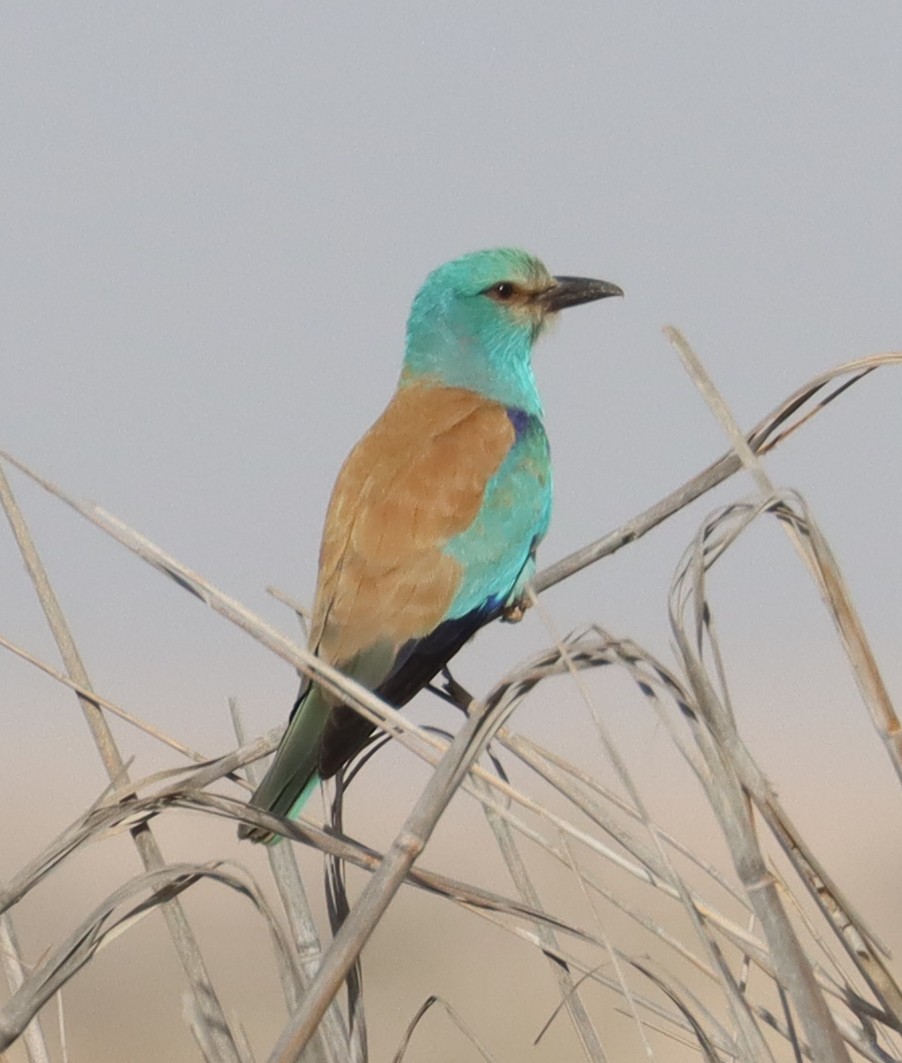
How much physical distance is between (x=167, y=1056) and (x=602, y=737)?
18.6 feet

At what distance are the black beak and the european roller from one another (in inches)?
15.0

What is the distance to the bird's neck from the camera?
4297 millimetres

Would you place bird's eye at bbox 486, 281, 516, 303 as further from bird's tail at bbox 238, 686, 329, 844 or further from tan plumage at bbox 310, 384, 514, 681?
bird's tail at bbox 238, 686, 329, 844

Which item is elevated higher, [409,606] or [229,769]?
[409,606]

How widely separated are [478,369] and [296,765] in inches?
66.0

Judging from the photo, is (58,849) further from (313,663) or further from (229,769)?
(313,663)

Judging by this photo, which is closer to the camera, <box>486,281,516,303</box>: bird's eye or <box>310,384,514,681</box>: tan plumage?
<box>310,384,514,681</box>: tan plumage

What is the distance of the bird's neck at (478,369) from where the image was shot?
4297 millimetres

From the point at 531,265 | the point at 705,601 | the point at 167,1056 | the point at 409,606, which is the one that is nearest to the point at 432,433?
the point at 409,606

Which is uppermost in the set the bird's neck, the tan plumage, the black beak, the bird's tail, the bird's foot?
the black beak

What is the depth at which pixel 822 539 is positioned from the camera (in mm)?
1824

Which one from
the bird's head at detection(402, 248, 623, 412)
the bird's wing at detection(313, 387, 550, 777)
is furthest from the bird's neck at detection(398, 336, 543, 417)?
the bird's wing at detection(313, 387, 550, 777)

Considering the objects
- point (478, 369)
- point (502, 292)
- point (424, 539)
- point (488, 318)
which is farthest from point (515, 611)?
point (502, 292)

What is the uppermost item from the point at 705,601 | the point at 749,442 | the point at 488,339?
the point at 488,339
